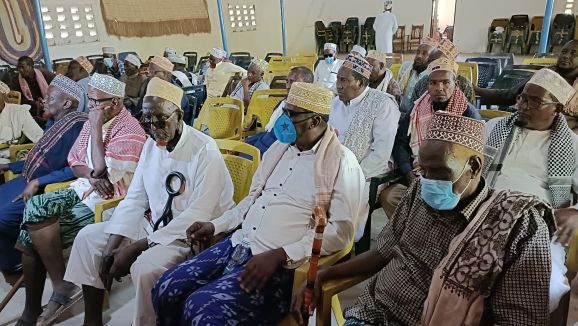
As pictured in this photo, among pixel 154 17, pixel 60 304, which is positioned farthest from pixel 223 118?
pixel 154 17

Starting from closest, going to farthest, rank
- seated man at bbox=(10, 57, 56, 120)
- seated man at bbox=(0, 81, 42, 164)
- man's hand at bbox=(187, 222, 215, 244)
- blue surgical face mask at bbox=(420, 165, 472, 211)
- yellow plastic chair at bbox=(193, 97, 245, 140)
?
blue surgical face mask at bbox=(420, 165, 472, 211) < man's hand at bbox=(187, 222, 215, 244) < seated man at bbox=(0, 81, 42, 164) < yellow plastic chair at bbox=(193, 97, 245, 140) < seated man at bbox=(10, 57, 56, 120)

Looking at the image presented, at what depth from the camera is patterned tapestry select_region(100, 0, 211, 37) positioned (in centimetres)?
975

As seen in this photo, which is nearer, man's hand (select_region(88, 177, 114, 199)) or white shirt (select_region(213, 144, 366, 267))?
white shirt (select_region(213, 144, 366, 267))

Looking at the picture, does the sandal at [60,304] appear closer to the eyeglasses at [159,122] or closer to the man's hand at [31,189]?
the man's hand at [31,189]

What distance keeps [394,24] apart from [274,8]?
460cm

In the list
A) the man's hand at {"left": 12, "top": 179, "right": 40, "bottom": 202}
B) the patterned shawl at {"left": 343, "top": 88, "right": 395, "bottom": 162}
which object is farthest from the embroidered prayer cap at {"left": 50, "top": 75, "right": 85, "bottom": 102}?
the patterned shawl at {"left": 343, "top": 88, "right": 395, "bottom": 162}

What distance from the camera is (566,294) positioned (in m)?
1.27

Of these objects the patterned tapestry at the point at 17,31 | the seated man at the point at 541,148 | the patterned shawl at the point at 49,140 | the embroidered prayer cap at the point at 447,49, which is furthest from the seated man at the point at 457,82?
the patterned tapestry at the point at 17,31

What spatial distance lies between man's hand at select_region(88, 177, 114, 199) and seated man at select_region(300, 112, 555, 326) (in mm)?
1599

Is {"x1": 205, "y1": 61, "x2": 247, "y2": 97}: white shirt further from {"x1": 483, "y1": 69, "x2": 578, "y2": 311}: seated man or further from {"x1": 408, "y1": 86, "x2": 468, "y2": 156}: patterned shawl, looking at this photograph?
{"x1": 483, "y1": 69, "x2": 578, "y2": 311}: seated man

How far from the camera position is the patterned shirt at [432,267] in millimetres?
1162

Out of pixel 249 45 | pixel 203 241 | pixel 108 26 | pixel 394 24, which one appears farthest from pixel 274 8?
pixel 203 241

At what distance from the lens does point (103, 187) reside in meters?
2.50

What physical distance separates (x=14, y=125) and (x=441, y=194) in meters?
3.93
